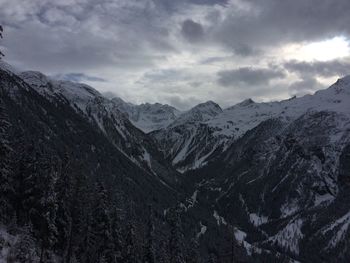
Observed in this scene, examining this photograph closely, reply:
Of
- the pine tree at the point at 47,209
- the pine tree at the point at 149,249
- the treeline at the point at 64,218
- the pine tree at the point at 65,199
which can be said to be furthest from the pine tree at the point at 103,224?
the pine tree at the point at 47,209

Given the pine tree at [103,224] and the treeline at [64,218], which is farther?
the pine tree at [103,224]

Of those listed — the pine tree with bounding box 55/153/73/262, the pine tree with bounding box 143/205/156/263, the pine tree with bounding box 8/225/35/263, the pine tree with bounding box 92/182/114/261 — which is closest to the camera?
the pine tree with bounding box 8/225/35/263

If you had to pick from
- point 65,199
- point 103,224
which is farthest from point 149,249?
point 65,199

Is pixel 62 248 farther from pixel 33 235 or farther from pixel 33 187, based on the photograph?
pixel 33 187

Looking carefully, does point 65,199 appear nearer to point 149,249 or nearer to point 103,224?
point 103,224

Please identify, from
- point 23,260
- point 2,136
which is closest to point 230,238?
point 23,260

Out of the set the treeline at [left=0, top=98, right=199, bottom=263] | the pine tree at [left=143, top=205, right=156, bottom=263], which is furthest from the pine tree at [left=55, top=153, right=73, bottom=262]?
the pine tree at [left=143, top=205, right=156, bottom=263]

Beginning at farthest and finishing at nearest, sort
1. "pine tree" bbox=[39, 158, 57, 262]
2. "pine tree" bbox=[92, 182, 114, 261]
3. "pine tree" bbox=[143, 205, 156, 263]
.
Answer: "pine tree" bbox=[143, 205, 156, 263] → "pine tree" bbox=[92, 182, 114, 261] → "pine tree" bbox=[39, 158, 57, 262]

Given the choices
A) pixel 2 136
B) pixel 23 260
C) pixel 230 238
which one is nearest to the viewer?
pixel 2 136

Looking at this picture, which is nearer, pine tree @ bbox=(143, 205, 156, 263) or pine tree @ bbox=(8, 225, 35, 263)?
pine tree @ bbox=(8, 225, 35, 263)

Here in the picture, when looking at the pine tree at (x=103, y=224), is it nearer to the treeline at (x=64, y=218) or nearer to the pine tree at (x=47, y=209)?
the treeline at (x=64, y=218)

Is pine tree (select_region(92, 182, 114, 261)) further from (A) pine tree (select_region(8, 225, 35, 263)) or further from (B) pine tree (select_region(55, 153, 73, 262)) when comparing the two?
(A) pine tree (select_region(8, 225, 35, 263))
